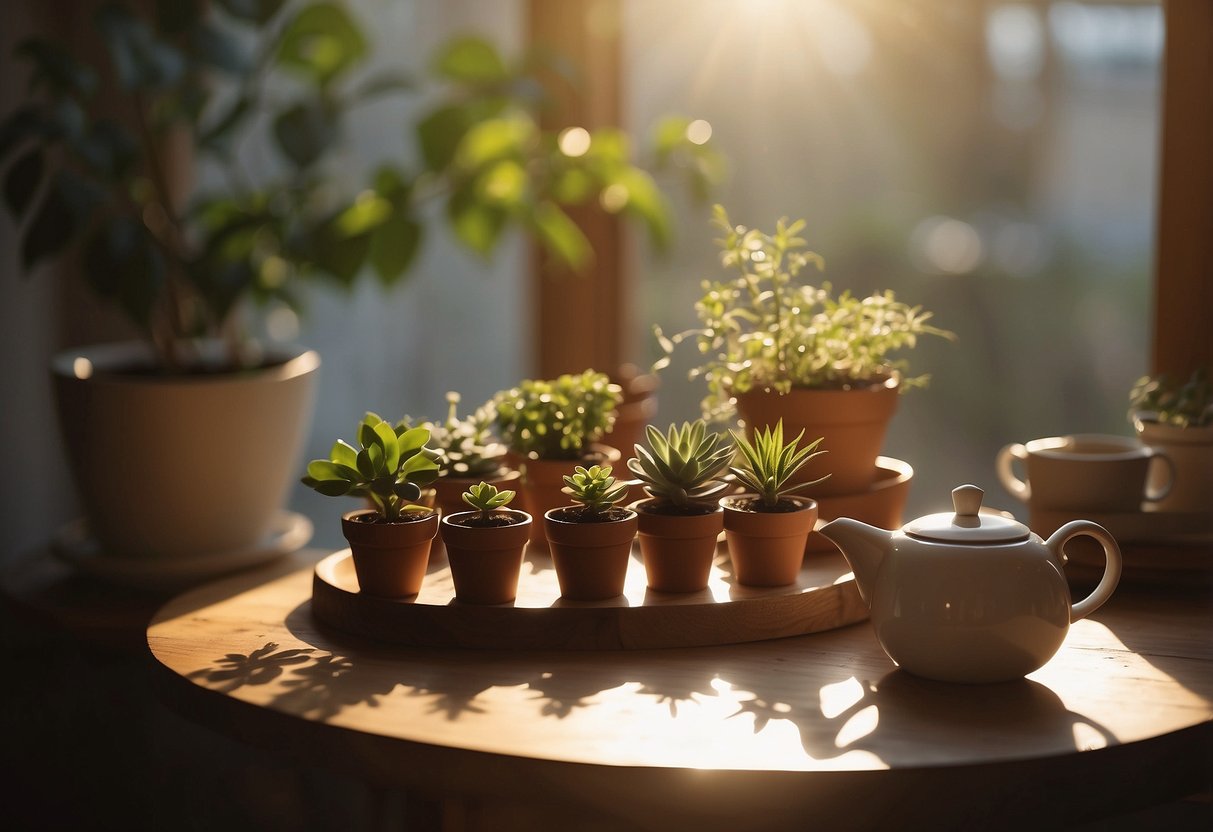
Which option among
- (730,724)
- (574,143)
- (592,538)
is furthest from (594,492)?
(574,143)

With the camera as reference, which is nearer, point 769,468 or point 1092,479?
point 769,468

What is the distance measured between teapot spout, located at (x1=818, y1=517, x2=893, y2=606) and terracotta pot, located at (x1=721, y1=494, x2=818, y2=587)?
3.2 inches

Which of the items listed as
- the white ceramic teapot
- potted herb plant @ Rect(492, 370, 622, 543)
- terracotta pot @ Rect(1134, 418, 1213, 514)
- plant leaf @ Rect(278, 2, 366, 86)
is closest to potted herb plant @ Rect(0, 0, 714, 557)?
plant leaf @ Rect(278, 2, 366, 86)

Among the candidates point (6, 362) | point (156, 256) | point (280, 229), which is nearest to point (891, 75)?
point (280, 229)

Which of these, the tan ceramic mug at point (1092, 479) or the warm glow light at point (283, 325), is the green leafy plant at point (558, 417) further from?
the warm glow light at point (283, 325)

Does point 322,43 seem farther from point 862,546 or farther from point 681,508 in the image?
point 862,546

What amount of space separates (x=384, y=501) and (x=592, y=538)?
0.21m

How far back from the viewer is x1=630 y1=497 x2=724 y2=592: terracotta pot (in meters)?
1.09

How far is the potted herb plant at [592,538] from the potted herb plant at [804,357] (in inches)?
8.6

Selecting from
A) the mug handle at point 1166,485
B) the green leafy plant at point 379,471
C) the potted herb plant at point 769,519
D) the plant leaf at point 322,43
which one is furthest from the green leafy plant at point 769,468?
the plant leaf at point 322,43

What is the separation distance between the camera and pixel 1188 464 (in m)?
1.33

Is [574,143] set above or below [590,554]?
above

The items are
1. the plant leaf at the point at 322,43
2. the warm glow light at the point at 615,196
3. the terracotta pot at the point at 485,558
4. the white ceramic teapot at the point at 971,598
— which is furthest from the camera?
the warm glow light at the point at 615,196

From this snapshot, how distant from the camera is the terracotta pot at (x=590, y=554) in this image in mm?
1067
